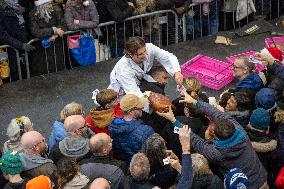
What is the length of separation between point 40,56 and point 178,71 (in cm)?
317

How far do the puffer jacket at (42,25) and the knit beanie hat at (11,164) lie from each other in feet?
12.8

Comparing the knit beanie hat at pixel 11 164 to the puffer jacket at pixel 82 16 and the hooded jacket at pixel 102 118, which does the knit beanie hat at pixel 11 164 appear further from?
the puffer jacket at pixel 82 16

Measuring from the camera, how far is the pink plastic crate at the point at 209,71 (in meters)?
10.1

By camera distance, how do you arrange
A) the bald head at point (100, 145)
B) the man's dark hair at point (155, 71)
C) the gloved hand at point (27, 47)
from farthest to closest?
the gloved hand at point (27, 47) < the man's dark hair at point (155, 71) < the bald head at point (100, 145)

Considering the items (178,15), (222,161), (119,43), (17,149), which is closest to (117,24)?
(119,43)

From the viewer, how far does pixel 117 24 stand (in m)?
11.0

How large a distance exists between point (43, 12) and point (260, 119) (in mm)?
4557

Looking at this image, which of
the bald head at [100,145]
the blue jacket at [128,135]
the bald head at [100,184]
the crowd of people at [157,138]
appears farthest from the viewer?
the blue jacket at [128,135]

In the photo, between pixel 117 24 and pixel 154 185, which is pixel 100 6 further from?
pixel 154 185

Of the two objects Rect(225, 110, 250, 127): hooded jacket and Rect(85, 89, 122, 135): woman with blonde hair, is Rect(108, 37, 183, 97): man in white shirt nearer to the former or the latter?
Rect(85, 89, 122, 135): woman with blonde hair

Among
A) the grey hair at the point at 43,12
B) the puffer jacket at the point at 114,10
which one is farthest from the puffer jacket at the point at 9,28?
the puffer jacket at the point at 114,10

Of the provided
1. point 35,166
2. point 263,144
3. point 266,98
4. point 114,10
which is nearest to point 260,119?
point 263,144

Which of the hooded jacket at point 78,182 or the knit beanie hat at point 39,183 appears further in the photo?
the hooded jacket at point 78,182

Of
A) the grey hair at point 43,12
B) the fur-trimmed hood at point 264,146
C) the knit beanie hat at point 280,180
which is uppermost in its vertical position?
the grey hair at point 43,12
